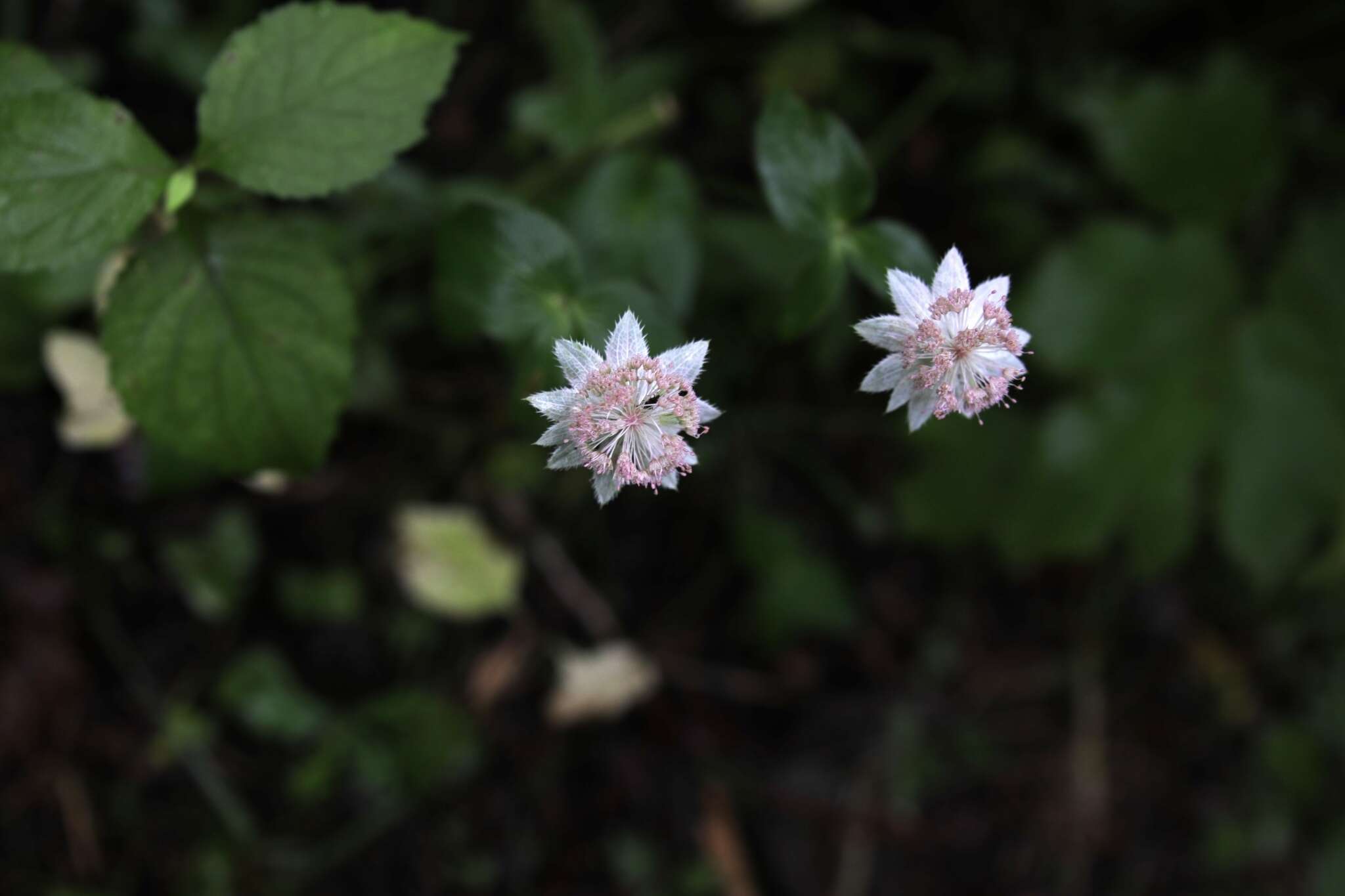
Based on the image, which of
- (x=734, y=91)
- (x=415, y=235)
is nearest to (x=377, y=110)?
(x=415, y=235)

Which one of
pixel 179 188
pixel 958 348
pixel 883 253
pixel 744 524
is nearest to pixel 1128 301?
pixel 744 524

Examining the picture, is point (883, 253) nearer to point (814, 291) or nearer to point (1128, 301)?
point (814, 291)

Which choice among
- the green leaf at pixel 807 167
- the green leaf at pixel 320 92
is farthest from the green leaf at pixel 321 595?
the green leaf at pixel 807 167

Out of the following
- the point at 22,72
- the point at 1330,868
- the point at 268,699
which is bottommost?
the point at 268,699

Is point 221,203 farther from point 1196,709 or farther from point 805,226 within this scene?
point 1196,709

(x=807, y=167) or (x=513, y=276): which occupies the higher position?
(x=807, y=167)

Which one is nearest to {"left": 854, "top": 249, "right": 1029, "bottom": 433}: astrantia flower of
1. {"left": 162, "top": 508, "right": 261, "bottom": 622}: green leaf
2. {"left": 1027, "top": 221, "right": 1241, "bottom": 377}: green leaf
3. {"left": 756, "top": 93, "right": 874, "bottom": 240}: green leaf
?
{"left": 756, "top": 93, "right": 874, "bottom": 240}: green leaf
